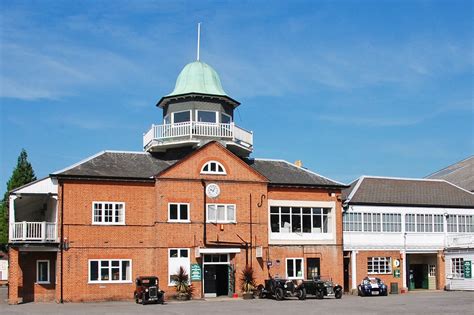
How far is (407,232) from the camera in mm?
44656

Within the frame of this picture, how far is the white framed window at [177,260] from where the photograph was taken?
3747cm

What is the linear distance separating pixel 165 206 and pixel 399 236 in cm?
1603

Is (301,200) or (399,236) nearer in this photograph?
(301,200)

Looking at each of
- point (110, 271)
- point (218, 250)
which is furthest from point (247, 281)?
point (110, 271)

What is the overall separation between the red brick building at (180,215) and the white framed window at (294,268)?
0.06 metres

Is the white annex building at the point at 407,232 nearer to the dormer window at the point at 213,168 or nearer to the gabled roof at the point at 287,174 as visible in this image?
the gabled roof at the point at 287,174

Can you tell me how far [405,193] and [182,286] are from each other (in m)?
17.6

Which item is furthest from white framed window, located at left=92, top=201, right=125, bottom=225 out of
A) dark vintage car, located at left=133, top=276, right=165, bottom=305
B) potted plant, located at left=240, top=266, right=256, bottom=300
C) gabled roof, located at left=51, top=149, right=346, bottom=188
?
potted plant, located at left=240, top=266, right=256, bottom=300

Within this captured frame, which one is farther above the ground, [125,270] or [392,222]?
[392,222]

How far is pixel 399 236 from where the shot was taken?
44.4m

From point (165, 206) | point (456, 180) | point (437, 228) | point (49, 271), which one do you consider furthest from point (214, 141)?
point (456, 180)

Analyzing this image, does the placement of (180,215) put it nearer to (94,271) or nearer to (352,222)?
(94,271)

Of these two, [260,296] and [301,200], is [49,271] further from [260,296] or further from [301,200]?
[301,200]

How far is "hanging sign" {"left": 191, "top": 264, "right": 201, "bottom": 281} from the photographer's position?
37719 mm
